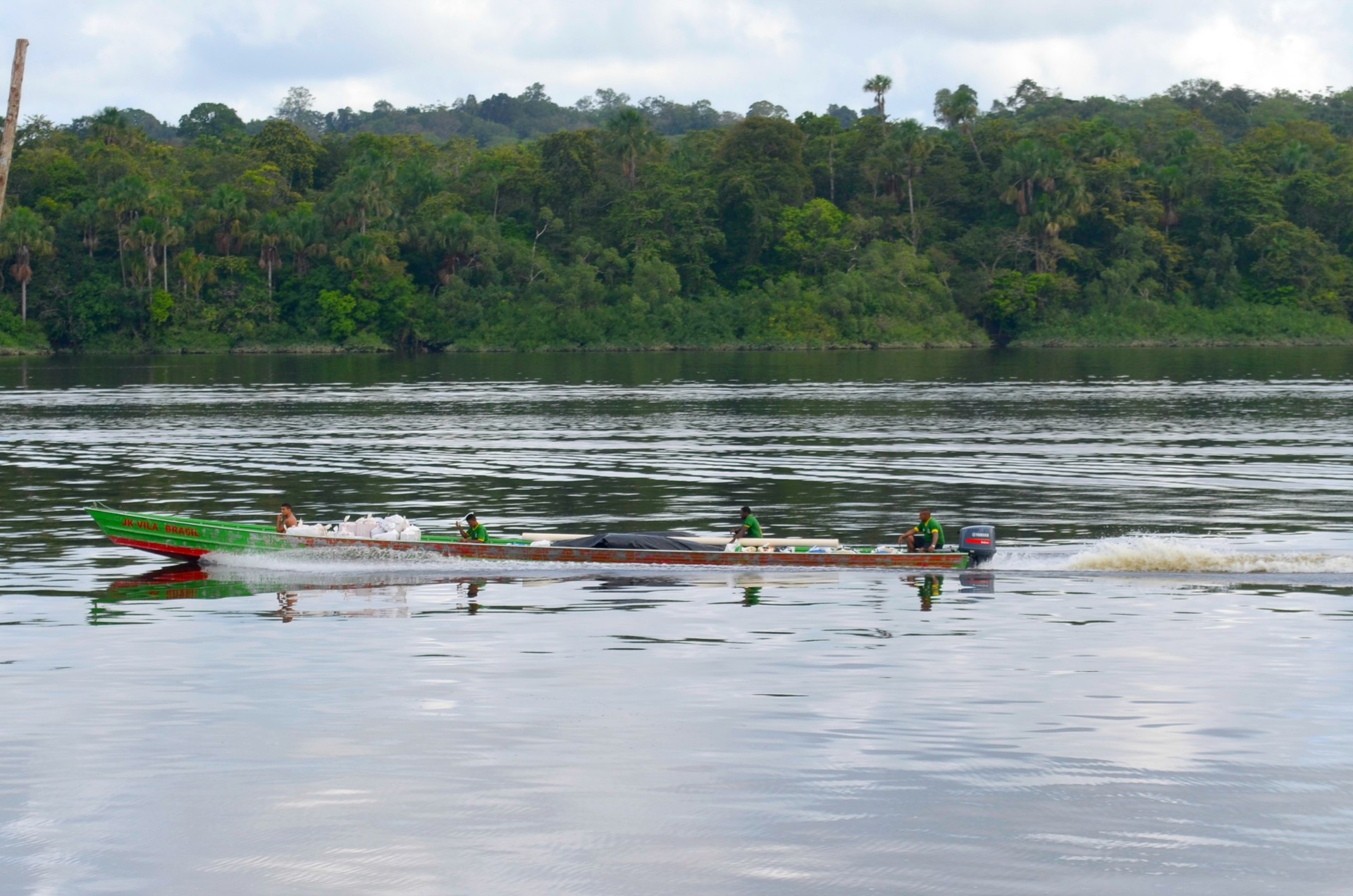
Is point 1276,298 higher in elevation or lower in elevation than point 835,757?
higher

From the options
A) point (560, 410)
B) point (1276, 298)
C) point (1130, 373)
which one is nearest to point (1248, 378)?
point (1130, 373)

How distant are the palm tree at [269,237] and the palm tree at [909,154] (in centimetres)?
6547

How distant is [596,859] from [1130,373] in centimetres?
10311

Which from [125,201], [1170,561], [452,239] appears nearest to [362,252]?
[452,239]

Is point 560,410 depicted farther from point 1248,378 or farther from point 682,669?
point 682,669

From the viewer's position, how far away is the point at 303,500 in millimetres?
47438

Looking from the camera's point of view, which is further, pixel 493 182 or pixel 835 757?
pixel 493 182

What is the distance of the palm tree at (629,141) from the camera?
559ft

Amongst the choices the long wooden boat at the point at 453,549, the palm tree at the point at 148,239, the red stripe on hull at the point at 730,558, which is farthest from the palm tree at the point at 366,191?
the red stripe on hull at the point at 730,558

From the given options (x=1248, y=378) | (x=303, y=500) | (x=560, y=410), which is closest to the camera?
(x=303, y=500)

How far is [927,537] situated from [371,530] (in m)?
12.3

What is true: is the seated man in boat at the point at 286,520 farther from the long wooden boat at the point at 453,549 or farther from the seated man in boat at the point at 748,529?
the seated man in boat at the point at 748,529

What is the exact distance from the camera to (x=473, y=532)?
34781 millimetres

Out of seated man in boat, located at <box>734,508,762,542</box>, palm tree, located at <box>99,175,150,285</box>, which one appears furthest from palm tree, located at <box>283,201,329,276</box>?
seated man in boat, located at <box>734,508,762,542</box>
